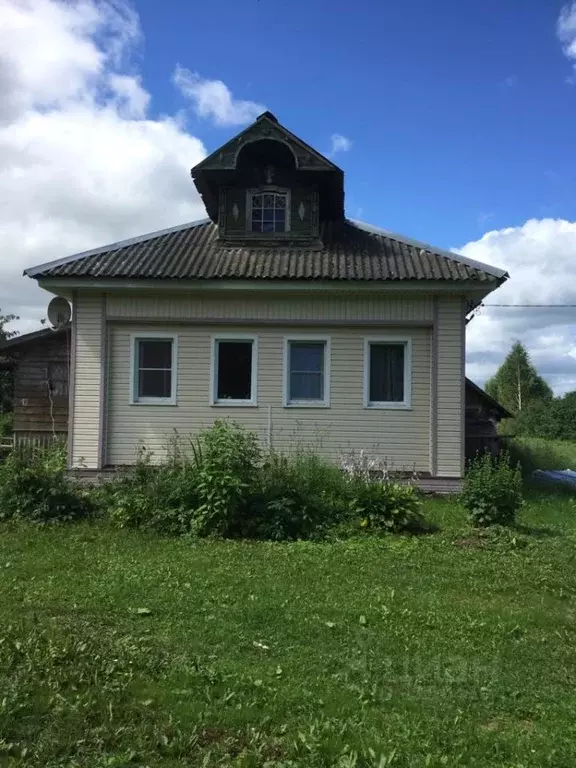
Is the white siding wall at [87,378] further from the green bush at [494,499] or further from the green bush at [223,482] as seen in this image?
the green bush at [494,499]

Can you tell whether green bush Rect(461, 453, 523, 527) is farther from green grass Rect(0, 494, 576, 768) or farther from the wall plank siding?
the wall plank siding

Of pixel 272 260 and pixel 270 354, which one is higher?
pixel 272 260

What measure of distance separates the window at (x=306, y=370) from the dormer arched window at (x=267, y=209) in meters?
2.54

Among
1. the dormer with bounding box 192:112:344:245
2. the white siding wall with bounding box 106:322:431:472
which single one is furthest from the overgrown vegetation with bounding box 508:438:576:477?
the dormer with bounding box 192:112:344:245

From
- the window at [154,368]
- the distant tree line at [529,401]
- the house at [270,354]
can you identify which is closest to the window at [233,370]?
the house at [270,354]

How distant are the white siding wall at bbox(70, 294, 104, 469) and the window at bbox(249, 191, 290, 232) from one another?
11.5 feet

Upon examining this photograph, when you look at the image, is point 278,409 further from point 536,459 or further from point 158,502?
point 536,459

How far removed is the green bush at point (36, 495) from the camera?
9.35 meters

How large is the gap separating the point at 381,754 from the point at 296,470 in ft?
22.9

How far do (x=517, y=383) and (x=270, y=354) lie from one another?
5291cm

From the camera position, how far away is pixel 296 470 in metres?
10.3

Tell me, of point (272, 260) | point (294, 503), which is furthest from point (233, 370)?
point (294, 503)

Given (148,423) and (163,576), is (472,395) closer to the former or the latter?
(148,423)

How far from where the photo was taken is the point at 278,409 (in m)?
12.8
